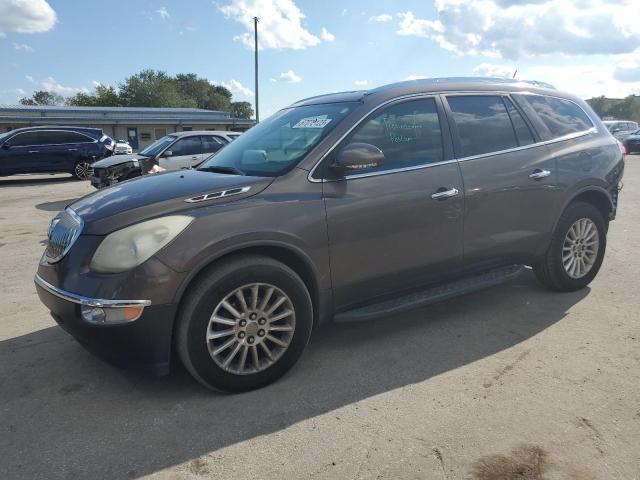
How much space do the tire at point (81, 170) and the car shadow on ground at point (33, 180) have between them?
0.98 ft

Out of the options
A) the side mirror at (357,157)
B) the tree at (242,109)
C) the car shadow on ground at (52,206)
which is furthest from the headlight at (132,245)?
the tree at (242,109)

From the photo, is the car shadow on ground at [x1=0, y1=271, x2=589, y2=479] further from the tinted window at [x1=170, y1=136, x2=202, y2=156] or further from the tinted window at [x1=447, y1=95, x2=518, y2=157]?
the tinted window at [x1=170, y1=136, x2=202, y2=156]

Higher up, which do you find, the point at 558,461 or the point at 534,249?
the point at 534,249

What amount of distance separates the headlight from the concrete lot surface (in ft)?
2.83

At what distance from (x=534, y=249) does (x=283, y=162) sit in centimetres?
238

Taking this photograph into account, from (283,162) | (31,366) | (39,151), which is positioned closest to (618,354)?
(283,162)

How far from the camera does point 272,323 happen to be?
126 inches

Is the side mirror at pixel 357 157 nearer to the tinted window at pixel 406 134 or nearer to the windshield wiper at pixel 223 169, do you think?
the tinted window at pixel 406 134

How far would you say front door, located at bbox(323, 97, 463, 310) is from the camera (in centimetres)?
343

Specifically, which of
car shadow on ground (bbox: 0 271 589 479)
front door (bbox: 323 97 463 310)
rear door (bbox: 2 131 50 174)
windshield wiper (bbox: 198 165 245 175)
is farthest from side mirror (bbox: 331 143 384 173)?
rear door (bbox: 2 131 50 174)

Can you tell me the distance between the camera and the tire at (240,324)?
2.94 metres

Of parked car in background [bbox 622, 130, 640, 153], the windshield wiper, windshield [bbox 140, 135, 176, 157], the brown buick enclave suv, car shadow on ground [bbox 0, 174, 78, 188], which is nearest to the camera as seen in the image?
the brown buick enclave suv

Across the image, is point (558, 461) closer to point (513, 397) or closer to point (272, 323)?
point (513, 397)

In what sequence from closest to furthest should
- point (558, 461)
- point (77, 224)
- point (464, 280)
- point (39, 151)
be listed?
point (558, 461)
point (77, 224)
point (464, 280)
point (39, 151)
